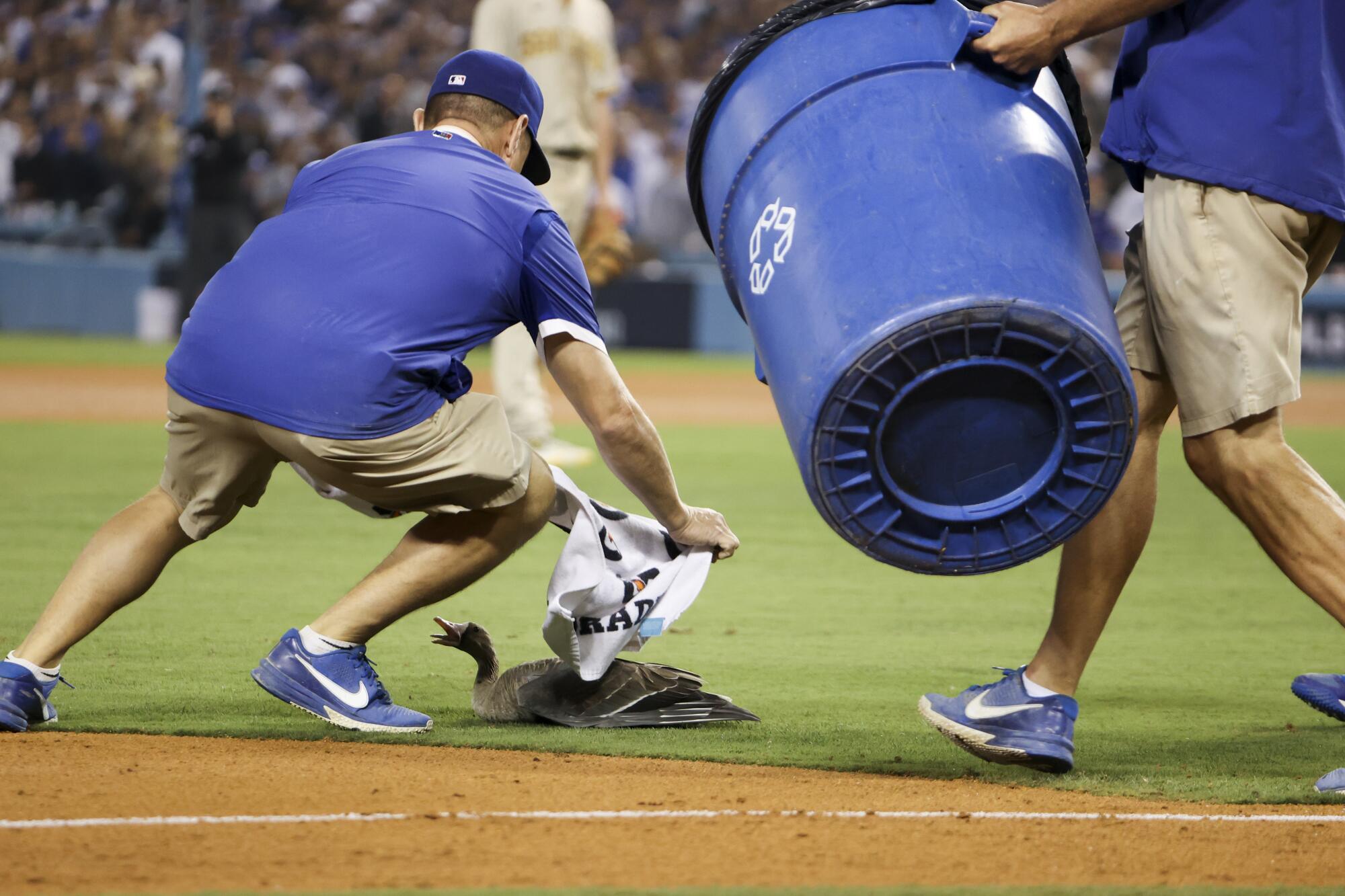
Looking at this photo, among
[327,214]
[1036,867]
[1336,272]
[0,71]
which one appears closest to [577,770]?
[1036,867]

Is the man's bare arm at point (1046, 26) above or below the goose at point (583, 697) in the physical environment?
above

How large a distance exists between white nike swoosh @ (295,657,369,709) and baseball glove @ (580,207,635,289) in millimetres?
6099

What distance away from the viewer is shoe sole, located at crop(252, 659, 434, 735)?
13.2 feet

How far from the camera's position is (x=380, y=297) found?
391cm

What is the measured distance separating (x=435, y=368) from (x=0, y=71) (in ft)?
68.7

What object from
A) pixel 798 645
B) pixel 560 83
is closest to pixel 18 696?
pixel 798 645

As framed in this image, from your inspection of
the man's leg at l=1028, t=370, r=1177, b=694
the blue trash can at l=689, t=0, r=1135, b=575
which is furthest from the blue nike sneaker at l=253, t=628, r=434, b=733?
the man's leg at l=1028, t=370, r=1177, b=694

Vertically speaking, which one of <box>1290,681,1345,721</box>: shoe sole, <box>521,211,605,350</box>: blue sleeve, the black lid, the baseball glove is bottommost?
<box>1290,681,1345,721</box>: shoe sole

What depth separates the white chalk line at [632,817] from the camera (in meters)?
3.15

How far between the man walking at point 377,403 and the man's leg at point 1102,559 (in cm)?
81

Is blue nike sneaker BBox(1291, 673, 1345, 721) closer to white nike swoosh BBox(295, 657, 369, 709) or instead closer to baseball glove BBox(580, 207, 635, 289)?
white nike swoosh BBox(295, 657, 369, 709)

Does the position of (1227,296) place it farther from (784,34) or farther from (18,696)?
(18,696)

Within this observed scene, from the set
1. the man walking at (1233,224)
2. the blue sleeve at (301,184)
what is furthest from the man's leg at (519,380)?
the man walking at (1233,224)

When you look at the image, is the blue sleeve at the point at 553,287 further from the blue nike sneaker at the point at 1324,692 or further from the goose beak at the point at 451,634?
the blue nike sneaker at the point at 1324,692
